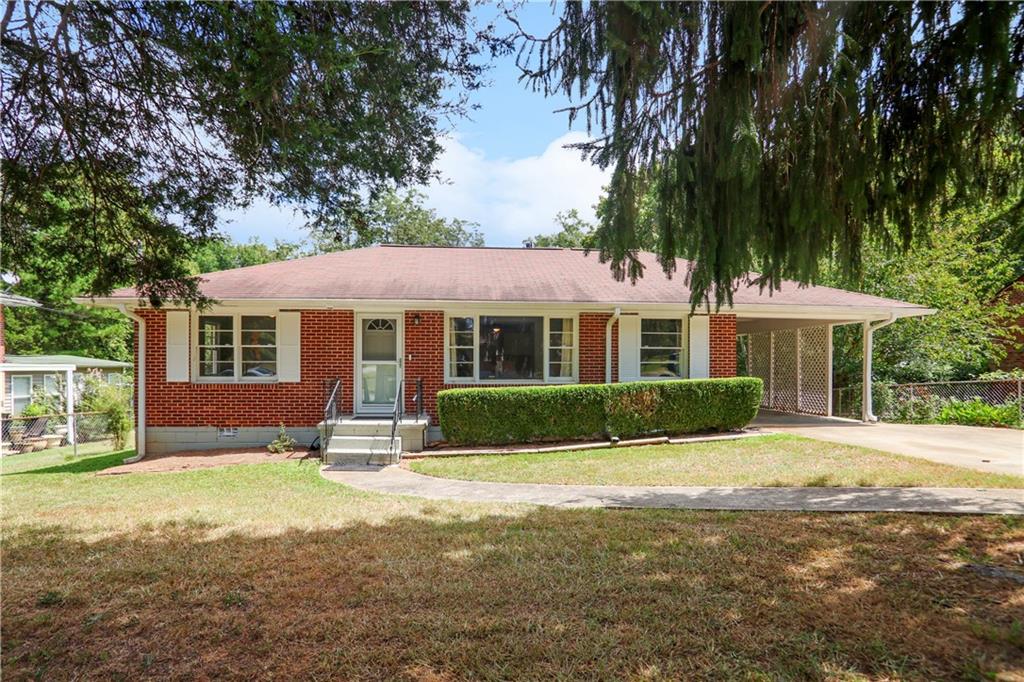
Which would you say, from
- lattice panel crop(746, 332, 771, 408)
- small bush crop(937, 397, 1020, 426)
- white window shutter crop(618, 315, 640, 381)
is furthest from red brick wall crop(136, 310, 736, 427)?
small bush crop(937, 397, 1020, 426)

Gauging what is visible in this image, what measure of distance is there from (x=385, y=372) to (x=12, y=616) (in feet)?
27.6

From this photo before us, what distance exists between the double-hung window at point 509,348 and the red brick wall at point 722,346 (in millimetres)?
3174

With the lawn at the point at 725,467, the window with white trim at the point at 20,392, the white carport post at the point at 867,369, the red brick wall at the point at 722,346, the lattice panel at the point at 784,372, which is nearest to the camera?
the lawn at the point at 725,467

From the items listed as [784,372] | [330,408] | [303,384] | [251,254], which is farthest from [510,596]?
[251,254]

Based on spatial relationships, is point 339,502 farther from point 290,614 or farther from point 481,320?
point 481,320

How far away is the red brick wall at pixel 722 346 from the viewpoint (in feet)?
42.0

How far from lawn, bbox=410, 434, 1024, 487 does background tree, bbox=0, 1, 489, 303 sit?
4717 millimetres

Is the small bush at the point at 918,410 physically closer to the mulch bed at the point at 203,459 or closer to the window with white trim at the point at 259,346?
the mulch bed at the point at 203,459

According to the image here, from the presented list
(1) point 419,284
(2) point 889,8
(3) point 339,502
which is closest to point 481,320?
(1) point 419,284

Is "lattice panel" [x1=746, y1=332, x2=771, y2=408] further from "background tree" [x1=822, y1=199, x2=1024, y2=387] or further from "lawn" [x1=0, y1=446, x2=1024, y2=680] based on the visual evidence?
"lawn" [x1=0, y1=446, x2=1024, y2=680]

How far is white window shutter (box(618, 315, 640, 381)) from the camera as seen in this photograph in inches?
492

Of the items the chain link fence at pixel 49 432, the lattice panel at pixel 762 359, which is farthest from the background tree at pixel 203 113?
the lattice panel at pixel 762 359

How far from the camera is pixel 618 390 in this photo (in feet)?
36.5

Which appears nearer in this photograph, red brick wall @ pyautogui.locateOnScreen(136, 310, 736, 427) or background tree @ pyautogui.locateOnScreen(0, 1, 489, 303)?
background tree @ pyautogui.locateOnScreen(0, 1, 489, 303)
